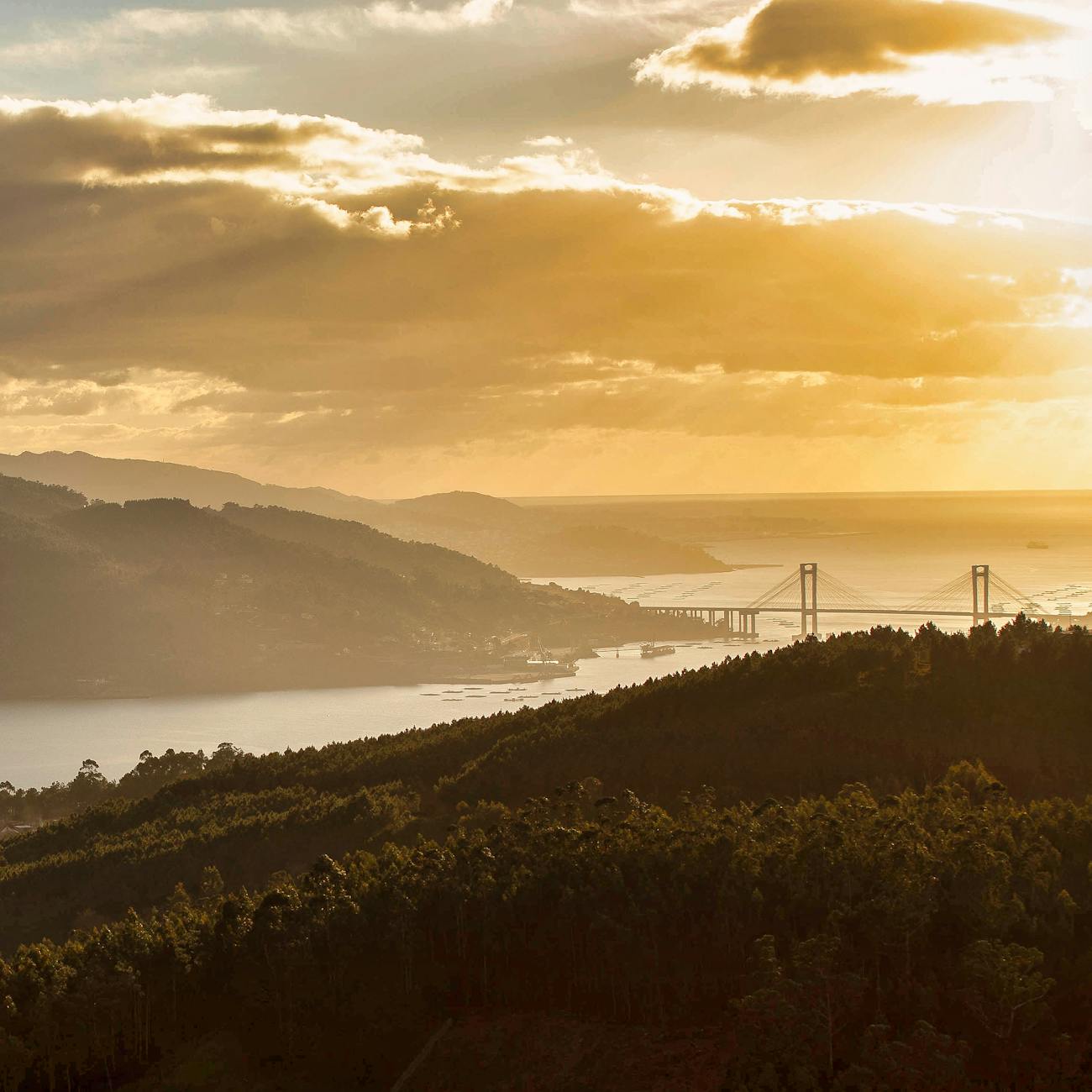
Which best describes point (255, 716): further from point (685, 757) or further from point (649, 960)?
point (649, 960)

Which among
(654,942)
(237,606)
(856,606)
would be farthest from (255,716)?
(654,942)

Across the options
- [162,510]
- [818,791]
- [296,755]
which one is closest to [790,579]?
[162,510]

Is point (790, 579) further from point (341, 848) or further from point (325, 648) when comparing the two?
point (341, 848)

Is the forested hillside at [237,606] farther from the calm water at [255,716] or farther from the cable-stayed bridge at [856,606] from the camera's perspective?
the cable-stayed bridge at [856,606]

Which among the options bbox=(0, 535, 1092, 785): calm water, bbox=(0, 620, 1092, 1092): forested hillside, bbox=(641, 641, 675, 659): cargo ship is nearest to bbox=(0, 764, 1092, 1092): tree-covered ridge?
bbox=(0, 620, 1092, 1092): forested hillside

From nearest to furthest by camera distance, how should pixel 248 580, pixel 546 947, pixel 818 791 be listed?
1. pixel 546 947
2. pixel 818 791
3. pixel 248 580

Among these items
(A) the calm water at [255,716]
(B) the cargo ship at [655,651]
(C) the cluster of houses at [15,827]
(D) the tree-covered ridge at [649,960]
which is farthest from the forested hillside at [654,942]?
(B) the cargo ship at [655,651]
